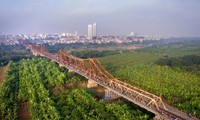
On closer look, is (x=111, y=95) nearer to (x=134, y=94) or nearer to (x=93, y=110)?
Result: (x=134, y=94)

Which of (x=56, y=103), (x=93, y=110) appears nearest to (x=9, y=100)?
(x=56, y=103)

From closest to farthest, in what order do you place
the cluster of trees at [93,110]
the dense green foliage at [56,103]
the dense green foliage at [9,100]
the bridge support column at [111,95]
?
the cluster of trees at [93,110] < the dense green foliage at [56,103] < the dense green foliage at [9,100] < the bridge support column at [111,95]

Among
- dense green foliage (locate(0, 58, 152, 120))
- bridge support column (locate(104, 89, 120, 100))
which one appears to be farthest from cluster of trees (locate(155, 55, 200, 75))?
bridge support column (locate(104, 89, 120, 100))

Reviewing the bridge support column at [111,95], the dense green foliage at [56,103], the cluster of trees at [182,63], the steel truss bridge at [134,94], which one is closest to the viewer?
the steel truss bridge at [134,94]

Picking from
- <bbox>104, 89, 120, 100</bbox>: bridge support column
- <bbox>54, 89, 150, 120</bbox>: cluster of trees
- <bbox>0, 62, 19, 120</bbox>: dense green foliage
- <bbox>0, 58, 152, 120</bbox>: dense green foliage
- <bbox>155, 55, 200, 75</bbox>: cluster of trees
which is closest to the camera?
<bbox>54, 89, 150, 120</bbox>: cluster of trees

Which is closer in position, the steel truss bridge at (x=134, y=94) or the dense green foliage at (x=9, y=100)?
the steel truss bridge at (x=134, y=94)

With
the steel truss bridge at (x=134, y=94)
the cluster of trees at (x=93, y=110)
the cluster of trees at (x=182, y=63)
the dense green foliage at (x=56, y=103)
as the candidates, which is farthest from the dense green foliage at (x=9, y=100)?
the cluster of trees at (x=182, y=63)

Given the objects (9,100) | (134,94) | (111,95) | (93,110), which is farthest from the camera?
(111,95)

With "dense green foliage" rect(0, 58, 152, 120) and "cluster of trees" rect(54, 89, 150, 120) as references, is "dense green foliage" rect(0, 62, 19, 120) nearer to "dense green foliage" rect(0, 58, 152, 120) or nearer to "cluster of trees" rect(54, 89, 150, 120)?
"dense green foliage" rect(0, 58, 152, 120)

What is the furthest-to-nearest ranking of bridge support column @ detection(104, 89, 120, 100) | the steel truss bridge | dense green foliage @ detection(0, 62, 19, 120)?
bridge support column @ detection(104, 89, 120, 100)
dense green foliage @ detection(0, 62, 19, 120)
the steel truss bridge

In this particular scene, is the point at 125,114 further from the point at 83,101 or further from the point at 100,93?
the point at 100,93

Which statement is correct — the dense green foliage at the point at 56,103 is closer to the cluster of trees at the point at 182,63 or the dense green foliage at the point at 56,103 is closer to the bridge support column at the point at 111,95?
the bridge support column at the point at 111,95
